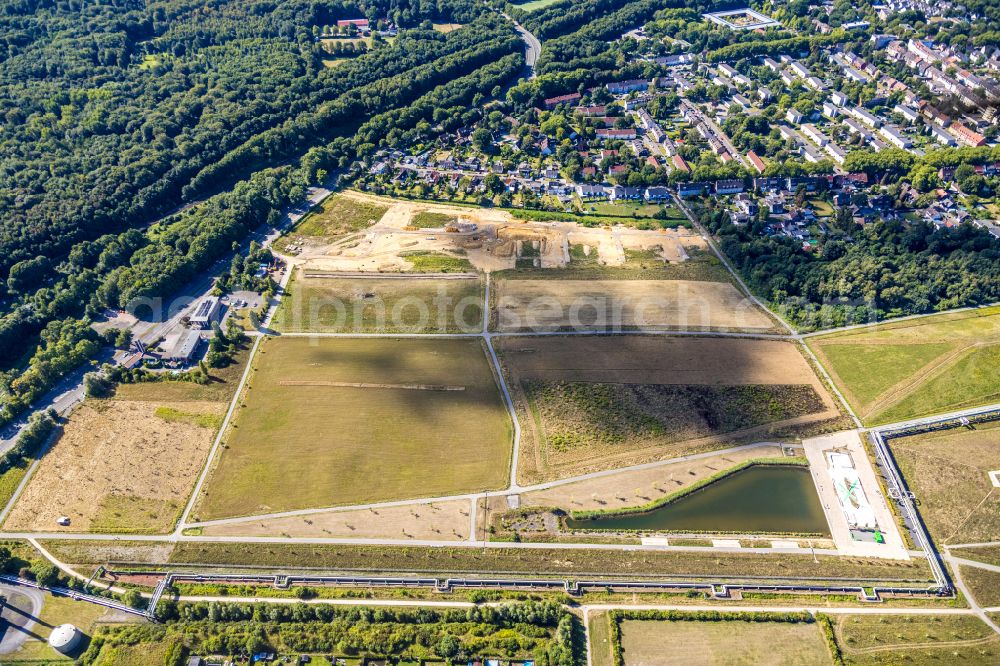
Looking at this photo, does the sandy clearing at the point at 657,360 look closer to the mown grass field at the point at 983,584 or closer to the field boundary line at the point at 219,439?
the mown grass field at the point at 983,584

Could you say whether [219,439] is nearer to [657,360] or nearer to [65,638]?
[65,638]

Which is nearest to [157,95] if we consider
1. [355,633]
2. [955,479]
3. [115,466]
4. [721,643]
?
[115,466]

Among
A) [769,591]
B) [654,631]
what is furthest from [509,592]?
[769,591]

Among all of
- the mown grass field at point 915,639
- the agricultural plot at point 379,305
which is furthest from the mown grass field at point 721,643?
the agricultural plot at point 379,305

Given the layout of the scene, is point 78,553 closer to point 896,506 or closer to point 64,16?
point 896,506

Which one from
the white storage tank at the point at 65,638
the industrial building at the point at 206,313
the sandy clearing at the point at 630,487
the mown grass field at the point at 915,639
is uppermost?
the industrial building at the point at 206,313

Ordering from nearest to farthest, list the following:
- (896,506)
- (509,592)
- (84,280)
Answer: (509,592) < (896,506) < (84,280)
